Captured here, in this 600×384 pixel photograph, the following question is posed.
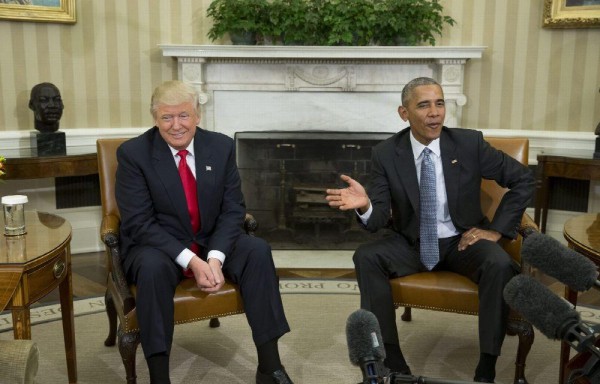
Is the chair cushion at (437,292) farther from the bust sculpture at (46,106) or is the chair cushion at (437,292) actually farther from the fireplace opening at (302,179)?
the bust sculpture at (46,106)

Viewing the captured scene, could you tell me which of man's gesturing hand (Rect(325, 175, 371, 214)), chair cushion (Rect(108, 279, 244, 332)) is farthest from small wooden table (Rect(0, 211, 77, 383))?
man's gesturing hand (Rect(325, 175, 371, 214))

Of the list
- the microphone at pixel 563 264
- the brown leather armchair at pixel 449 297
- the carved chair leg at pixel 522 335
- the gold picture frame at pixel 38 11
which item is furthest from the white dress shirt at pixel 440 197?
the gold picture frame at pixel 38 11

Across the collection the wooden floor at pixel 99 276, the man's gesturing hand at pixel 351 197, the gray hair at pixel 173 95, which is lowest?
the wooden floor at pixel 99 276

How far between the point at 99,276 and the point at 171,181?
1.90 meters

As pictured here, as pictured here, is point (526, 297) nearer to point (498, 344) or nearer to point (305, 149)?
point (498, 344)

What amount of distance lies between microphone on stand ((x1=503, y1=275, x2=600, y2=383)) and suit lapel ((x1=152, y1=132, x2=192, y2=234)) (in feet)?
6.74

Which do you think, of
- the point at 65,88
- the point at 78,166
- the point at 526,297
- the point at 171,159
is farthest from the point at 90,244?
the point at 526,297

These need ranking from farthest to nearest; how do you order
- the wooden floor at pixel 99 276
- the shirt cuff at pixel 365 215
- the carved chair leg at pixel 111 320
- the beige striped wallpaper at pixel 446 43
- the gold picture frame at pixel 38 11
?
the beige striped wallpaper at pixel 446 43, the gold picture frame at pixel 38 11, the wooden floor at pixel 99 276, the carved chair leg at pixel 111 320, the shirt cuff at pixel 365 215

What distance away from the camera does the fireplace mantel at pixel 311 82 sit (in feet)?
A: 16.4

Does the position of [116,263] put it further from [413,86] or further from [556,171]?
[556,171]

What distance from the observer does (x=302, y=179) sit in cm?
525

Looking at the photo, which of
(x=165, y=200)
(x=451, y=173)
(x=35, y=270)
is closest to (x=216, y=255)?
(x=165, y=200)

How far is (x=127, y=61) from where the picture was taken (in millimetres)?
5180

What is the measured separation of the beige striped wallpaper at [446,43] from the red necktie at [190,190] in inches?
97.5
